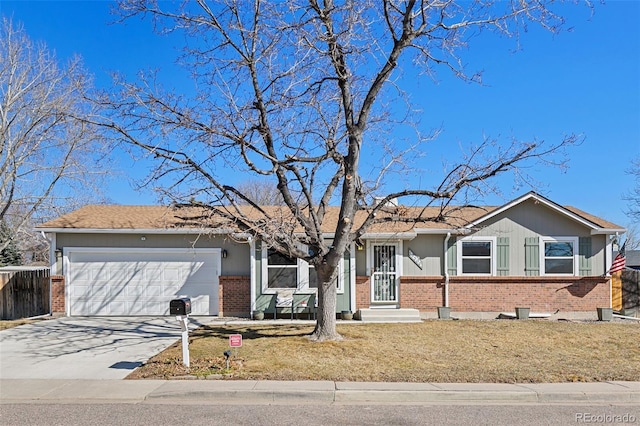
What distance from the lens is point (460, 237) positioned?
15.3m

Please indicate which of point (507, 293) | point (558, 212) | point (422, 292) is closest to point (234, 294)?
point (422, 292)

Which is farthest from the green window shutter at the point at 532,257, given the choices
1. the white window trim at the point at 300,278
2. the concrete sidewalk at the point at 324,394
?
the concrete sidewalk at the point at 324,394

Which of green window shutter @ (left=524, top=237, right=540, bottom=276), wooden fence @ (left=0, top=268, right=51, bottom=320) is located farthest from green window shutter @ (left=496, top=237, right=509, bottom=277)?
wooden fence @ (left=0, top=268, right=51, bottom=320)

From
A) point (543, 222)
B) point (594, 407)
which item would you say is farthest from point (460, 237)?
point (594, 407)

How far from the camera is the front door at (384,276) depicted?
50.3ft

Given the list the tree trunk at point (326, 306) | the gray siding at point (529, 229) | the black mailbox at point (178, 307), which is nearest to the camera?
the black mailbox at point (178, 307)

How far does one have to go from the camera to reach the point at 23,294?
1556cm

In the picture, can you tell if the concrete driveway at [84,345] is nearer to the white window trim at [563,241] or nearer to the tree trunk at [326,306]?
the tree trunk at [326,306]

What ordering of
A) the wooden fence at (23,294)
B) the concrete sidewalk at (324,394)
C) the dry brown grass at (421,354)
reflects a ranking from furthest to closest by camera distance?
the wooden fence at (23,294) < the dry brown grass at (421,354) < the concrete sidewalk at (324,394)

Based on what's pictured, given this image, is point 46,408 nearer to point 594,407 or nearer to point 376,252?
point 594,407

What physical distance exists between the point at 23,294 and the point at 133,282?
156 inches

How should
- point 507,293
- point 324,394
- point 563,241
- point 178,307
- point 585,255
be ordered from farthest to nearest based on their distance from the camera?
point 563,241
point 585,255
point 507,293
point 178,307
point 324,394

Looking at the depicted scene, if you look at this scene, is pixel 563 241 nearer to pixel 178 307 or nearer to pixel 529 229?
pixel 529 229

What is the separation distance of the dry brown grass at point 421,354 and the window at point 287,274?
6.69 feet
